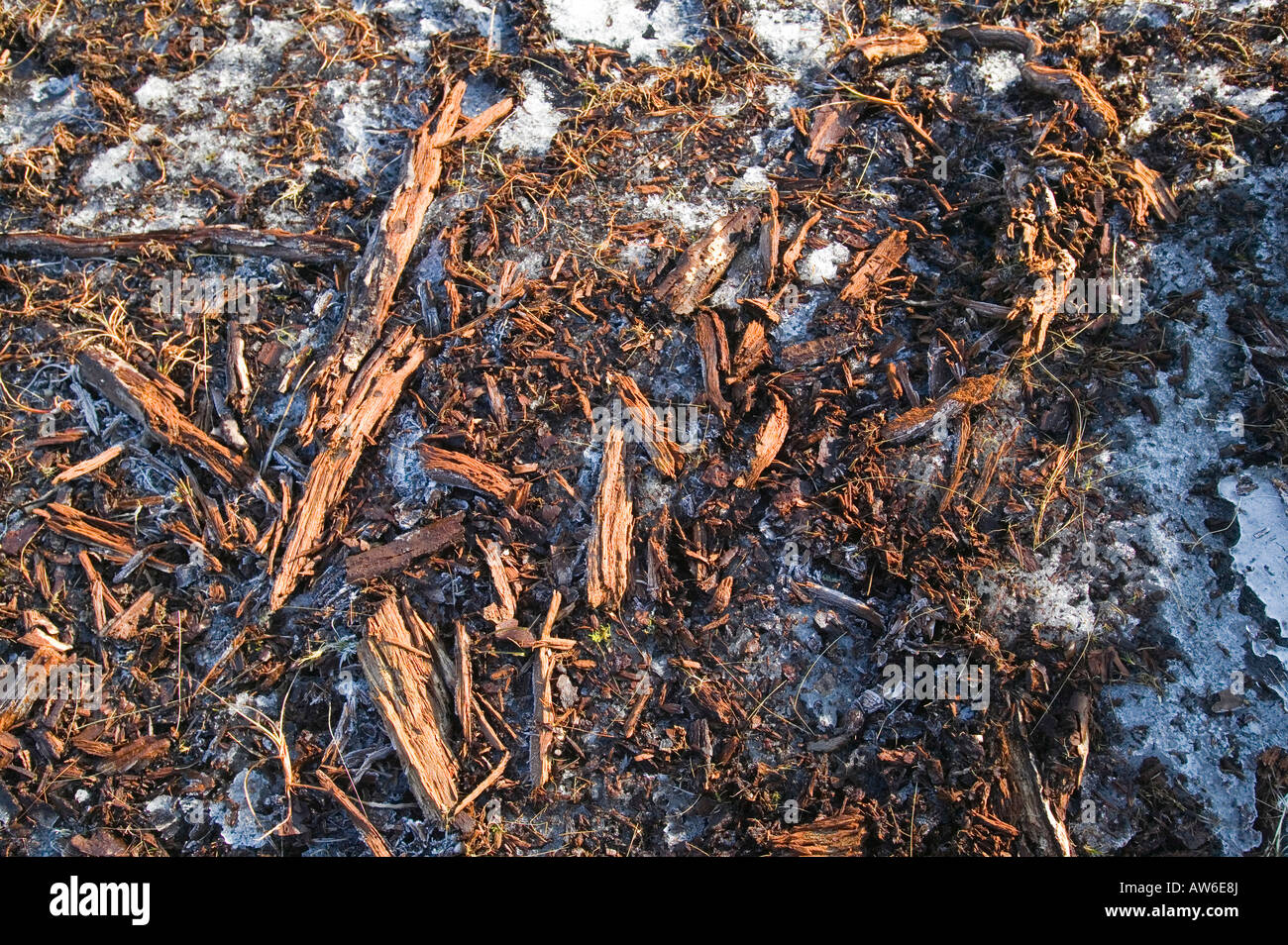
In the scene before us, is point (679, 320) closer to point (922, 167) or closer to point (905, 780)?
point (922, 167)

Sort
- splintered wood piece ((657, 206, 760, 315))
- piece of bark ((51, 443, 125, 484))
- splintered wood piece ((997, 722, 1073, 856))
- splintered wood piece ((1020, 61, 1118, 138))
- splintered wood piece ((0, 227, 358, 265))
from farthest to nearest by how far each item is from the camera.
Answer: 1. splintered wood piece ((0, 227, 358, 265))
2. splintered wood piece ((1020, 61, 1118, 138))
3. splintered wood piece ((657, 206, 760, 315))
4. piece of bark ((51, 443, 125, 484))
5. splintered wood piece ((997, 722, 1073, 856))

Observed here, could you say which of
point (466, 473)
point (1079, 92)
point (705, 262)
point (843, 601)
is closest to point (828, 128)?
point (705, 262)

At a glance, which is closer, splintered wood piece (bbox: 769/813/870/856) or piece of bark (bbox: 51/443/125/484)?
splintered wood piece (bbox: 769/813/870/856)

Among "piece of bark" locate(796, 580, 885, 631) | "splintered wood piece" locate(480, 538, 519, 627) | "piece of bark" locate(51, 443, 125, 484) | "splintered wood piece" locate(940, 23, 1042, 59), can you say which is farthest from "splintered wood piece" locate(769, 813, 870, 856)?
"splintered wood piece" locate(940, 23, 1042, 59)

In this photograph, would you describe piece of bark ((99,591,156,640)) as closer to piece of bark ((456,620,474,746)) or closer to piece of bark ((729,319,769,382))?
piece of bark ((456,620,474,746))

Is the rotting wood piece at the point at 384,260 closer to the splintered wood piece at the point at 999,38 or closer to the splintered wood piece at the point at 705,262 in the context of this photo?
the splintered wood piece at the point at 705,262

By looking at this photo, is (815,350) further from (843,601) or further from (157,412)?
(157,412)
